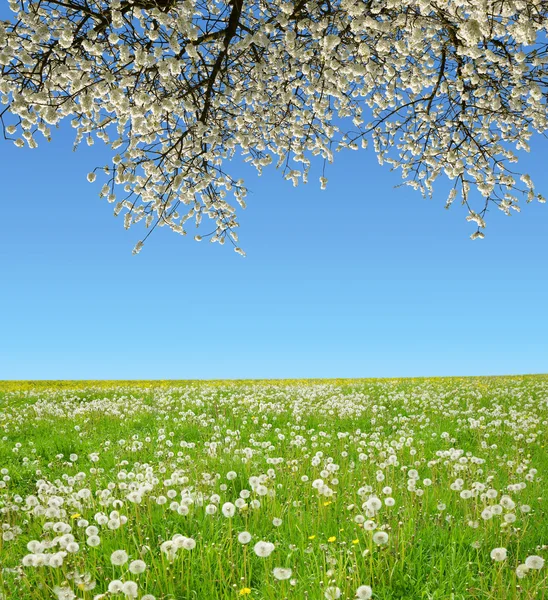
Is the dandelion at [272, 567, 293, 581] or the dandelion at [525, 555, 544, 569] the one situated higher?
the dandelion at [525, 555, 544, 569]

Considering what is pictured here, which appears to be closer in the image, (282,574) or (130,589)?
(130,589)

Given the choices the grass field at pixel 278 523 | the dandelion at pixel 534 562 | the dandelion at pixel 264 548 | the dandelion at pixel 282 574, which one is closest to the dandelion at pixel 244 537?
the grass field at pixel 278 523

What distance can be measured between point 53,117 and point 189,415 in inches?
267

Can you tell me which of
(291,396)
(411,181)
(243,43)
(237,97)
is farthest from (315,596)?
(291,396)

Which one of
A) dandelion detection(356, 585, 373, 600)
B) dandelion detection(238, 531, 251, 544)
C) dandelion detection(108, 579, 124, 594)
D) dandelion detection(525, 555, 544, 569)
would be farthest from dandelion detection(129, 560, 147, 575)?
dandelion detection(525, 555, 544, 569)

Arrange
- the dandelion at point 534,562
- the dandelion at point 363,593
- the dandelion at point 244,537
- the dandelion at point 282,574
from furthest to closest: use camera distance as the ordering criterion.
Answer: the dandelion at point 244,537 → the dandelion at point 534,562 → the dandelion at point 282,574 → the dandelion at point 363,593

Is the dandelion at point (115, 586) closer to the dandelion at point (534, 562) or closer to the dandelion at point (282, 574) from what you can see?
the dandelion at point (282, 574)

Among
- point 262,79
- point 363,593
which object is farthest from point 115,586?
point 262,79

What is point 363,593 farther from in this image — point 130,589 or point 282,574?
point 130,589

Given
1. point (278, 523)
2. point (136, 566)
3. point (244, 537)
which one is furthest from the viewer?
point (278, 523)

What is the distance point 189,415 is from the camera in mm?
11477

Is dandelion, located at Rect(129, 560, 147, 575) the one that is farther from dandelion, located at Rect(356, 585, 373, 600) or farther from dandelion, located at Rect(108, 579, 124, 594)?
dandelion, located at Rect(356, 585, 373, 600)

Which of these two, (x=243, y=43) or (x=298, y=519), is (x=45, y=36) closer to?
(x=243, y=43)

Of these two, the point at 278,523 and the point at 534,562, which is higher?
the point at 534,562
